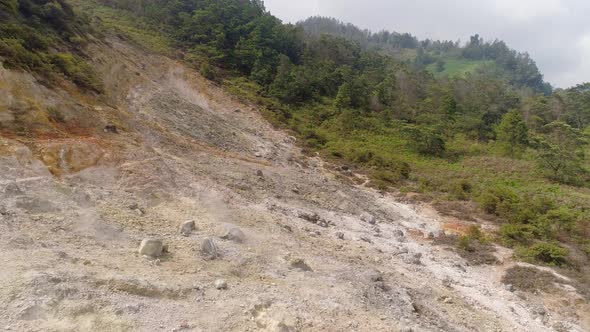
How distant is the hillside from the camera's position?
7.86m

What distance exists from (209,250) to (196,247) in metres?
0.35

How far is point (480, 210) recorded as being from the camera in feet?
66.6

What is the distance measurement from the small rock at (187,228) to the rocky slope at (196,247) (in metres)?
0.09

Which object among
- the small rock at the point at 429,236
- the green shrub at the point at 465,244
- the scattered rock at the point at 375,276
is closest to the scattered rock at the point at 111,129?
the scattered rock at the point at 375,276

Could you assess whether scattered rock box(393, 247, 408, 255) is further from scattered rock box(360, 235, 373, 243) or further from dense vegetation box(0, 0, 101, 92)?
dense vegetation box(0, 0, 101, 92)

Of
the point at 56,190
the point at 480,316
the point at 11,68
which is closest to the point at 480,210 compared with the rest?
the point at 480,316

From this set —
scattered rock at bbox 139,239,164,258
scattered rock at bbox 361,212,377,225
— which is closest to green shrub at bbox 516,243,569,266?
scattered rock at bbox 361,212,377,225

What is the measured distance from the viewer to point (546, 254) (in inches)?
579

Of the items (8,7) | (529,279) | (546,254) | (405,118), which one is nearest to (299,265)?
(529,279)

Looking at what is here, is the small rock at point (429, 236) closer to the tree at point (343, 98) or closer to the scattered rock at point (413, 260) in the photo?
the scattered rock at point (413, 260)

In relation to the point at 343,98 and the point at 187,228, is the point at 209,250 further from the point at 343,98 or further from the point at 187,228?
the point at 343,98

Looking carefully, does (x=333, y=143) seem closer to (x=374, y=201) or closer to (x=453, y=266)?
(x=374, y=201)

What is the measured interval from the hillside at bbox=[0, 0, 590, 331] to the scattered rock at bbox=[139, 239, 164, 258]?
0.28 feet

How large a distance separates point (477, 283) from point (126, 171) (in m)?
10.5
